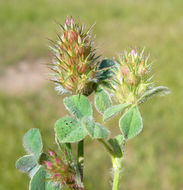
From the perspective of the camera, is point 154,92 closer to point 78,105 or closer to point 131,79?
point 131,79

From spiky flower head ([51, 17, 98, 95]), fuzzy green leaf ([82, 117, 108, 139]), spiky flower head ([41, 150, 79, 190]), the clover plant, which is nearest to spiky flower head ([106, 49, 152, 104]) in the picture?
the clover plant

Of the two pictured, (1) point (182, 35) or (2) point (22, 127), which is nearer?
(2) point (22, 127)

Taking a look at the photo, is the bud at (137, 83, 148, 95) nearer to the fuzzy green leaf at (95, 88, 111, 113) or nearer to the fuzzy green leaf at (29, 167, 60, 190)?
the fuzzy green leaf at (95, 88, 111, 113)

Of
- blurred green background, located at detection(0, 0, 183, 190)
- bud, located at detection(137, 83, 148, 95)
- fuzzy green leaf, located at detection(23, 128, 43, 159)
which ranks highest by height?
blurred green background, located at detection(0, 0, 183, 190)

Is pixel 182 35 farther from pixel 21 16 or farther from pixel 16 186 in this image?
pixel 16 186

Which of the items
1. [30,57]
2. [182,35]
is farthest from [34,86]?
[182,35]

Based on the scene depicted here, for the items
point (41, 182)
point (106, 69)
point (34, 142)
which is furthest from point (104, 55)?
point (41, 182)
